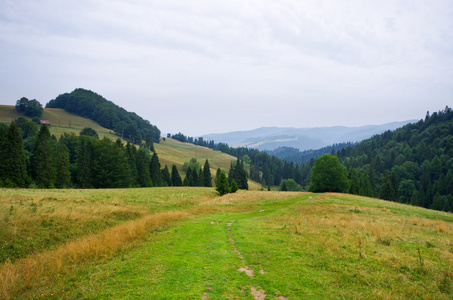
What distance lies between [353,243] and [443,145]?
663 ft

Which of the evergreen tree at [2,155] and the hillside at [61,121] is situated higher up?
the hillside at [61,121]

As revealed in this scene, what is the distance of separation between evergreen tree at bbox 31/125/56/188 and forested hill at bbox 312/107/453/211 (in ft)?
287

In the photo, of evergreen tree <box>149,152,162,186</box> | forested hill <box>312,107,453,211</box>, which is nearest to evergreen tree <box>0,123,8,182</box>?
evergreen tree <box>149,152,162,186</box>

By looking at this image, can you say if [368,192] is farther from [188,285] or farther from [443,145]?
[443,145]

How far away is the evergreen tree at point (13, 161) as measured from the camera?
44.0 m

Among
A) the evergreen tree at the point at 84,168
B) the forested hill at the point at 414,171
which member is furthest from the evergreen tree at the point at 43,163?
the forested hill at the point at 414,171

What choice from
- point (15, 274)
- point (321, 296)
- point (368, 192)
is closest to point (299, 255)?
point (321, 296)

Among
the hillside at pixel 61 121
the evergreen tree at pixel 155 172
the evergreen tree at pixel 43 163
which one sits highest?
the hillside at pixel 61 121

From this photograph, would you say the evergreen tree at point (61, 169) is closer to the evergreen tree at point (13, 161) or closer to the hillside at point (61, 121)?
the evergreen tree at point (13, 161)

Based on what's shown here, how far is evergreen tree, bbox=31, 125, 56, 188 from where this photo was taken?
5019cm

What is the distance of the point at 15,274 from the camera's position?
8328 millimetres

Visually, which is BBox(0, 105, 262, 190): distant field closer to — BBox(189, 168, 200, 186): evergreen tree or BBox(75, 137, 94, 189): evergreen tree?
BBox(189, 168, 200, 186): evergreen tree

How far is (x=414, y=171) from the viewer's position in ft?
429

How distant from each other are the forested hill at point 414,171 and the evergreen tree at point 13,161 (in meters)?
90.4
